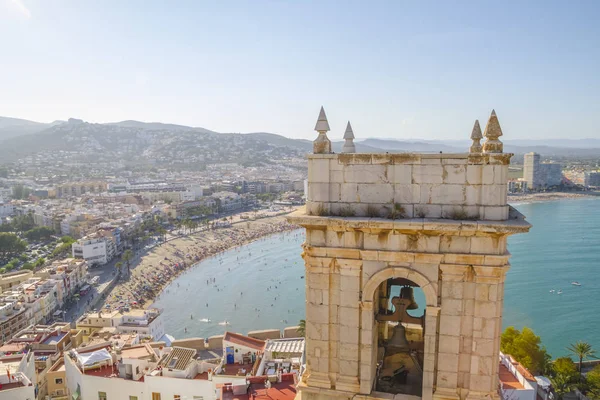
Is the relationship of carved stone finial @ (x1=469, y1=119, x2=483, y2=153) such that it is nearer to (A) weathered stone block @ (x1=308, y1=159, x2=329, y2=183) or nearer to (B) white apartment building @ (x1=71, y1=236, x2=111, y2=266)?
(A) weathered stone block @ (x1=308, y1=159, x2=329, y2=183)

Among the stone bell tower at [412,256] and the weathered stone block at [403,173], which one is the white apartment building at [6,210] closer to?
the stone bell tower at [412,256]

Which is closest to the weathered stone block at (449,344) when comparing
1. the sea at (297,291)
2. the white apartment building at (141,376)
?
the white apartment building at (141,376)

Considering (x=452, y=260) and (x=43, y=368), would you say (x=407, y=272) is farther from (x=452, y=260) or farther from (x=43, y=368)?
(x=43, y=368)

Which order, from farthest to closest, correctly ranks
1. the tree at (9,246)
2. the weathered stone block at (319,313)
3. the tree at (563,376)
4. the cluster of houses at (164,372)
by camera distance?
the tree at (9,246) → the tree at (563,376) → the cluster of houses at (164,372) → the weathered stone block at (319,313)

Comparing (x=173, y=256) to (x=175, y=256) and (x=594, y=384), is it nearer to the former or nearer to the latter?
(x=175, y=256)

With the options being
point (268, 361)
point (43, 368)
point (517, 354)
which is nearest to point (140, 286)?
point (43, 368)

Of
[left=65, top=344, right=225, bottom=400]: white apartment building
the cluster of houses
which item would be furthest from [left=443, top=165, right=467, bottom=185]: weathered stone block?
[left=65, top=344, right=225, bottom=400]: white apartment building
